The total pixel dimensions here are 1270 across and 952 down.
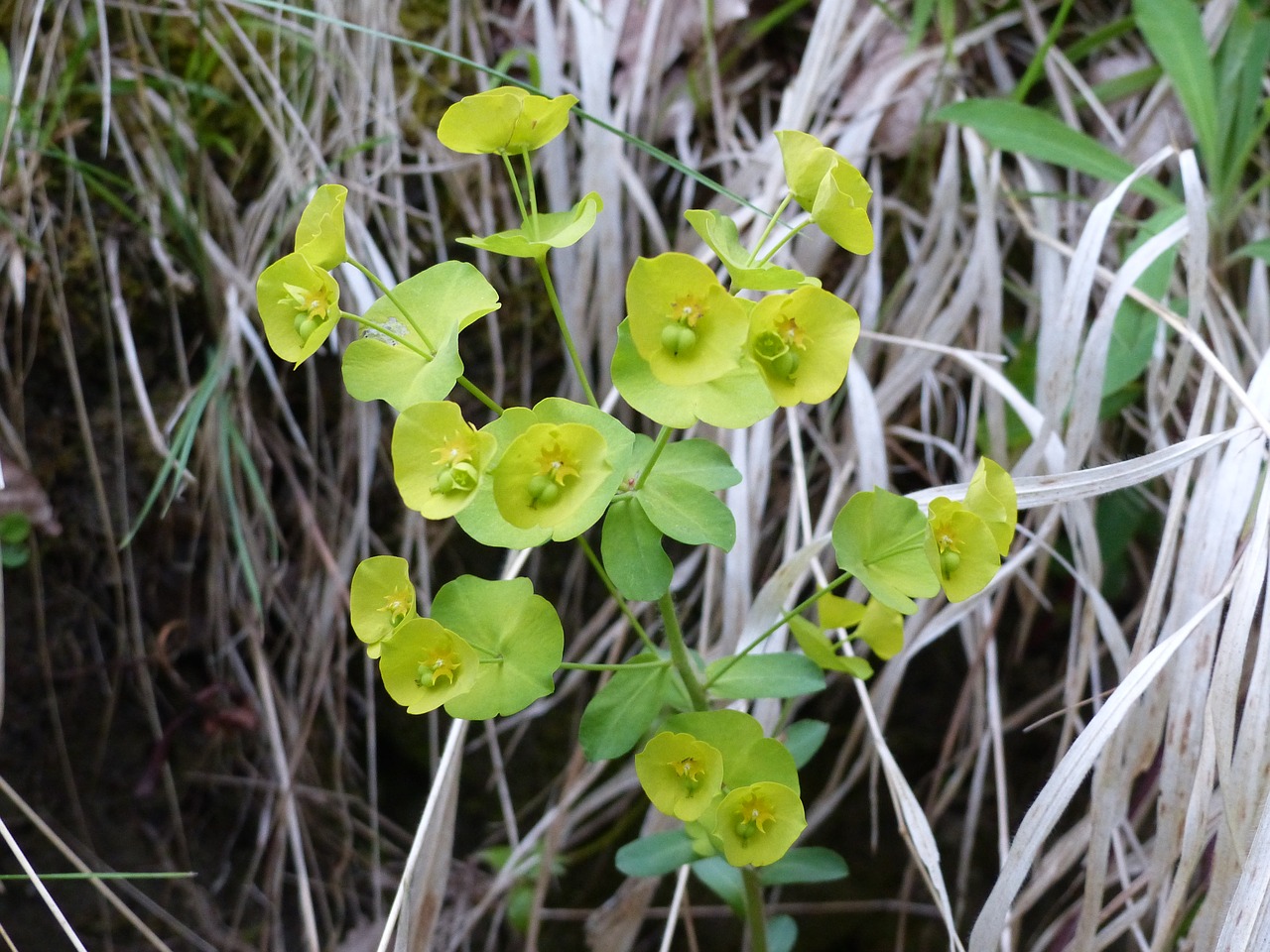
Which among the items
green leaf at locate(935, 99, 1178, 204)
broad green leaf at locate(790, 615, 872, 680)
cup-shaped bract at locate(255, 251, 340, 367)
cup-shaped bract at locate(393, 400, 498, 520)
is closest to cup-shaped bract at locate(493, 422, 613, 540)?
cup-shaped bract at locate(393, 400, 498, 520)

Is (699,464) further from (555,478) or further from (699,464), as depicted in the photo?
(555,478)

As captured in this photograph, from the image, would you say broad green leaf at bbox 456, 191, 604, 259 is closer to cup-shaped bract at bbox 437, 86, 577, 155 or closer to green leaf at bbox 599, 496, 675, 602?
cup-shaped bract at bbox 437, 86, 577, 155

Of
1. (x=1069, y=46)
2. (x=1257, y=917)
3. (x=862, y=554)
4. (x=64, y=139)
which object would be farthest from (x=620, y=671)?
(x=1069, y=46)

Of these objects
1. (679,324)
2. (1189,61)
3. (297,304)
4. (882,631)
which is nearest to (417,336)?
(297,304)

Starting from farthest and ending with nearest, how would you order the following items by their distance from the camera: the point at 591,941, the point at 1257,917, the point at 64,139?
the point at 64,139
the point at 591,941
the point at 1257,917

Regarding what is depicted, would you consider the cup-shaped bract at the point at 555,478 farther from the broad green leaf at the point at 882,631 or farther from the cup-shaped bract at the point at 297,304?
the broad green leaf at the point at 882,631

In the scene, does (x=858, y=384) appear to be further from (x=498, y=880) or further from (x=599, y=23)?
(x=498, y=880)
